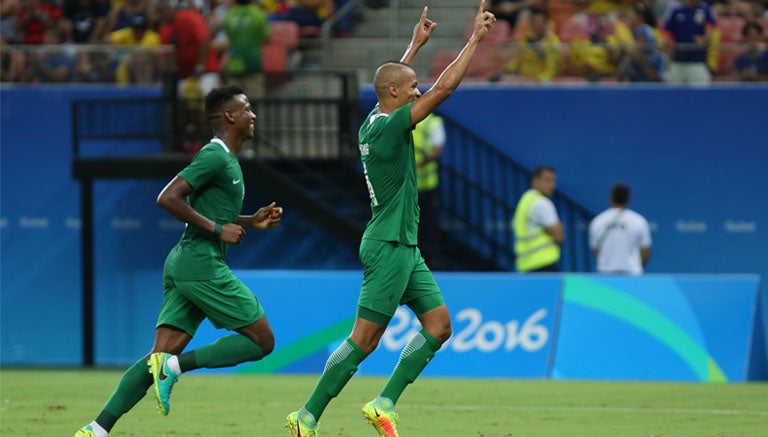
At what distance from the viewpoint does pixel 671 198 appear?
19.7 metres

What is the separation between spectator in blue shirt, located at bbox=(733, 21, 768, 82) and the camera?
19125 mm

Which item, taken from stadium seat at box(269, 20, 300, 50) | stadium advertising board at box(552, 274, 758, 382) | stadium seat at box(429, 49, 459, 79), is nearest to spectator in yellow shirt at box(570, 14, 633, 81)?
stadium seat at box(429, 49, 459, 79)

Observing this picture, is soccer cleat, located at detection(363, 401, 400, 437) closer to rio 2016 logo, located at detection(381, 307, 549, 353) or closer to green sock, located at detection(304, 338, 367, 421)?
green sock, located at detection(304, 338, 367, 421)

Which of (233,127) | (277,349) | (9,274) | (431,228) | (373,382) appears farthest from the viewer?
(9,274)

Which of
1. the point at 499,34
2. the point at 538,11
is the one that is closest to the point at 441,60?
the point at 499,34

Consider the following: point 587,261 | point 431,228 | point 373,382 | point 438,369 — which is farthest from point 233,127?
point 587,261

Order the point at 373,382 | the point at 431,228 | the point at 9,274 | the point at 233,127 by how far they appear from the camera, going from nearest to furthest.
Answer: the point at 233,127
the point at 373,382
the point at 431,228
the point at 9,274

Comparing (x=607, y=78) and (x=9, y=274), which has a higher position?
(x=607, y=78)

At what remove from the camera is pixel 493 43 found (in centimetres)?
1928

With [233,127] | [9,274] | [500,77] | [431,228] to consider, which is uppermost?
[233,127]

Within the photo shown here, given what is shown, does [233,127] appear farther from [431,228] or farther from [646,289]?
[431,228]

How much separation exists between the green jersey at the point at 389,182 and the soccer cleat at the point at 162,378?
1.50 m

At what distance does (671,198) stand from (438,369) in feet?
15.7

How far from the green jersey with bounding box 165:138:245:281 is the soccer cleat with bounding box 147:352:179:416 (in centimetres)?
55
